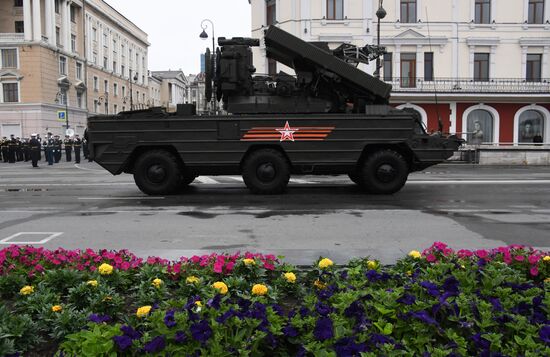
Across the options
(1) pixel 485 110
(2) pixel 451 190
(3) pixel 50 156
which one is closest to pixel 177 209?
(2) pixel 451 190

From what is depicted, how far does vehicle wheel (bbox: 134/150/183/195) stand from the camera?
11.9m

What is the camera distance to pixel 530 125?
116ft

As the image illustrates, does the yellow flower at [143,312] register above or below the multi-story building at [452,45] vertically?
below

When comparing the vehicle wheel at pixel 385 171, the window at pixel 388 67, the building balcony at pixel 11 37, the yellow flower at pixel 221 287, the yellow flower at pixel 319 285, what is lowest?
the yellow flower at pixel 319 285

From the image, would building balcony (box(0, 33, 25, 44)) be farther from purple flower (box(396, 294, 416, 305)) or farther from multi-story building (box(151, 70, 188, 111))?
purple flower (box(396, 294, 416, 305))

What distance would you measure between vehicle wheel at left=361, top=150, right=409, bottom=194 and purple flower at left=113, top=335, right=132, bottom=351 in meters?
9.63

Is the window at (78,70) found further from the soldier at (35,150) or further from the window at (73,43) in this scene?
the soldier at (35,150)

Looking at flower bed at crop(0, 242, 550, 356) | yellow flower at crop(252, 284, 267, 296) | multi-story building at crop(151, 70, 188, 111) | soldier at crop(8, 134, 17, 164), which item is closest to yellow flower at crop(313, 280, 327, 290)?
flower bed at crop(0, 242, 550, 356)

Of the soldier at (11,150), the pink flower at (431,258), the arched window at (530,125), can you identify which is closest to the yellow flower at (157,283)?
the pink flower at (431,258)

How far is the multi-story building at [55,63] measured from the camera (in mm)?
53906

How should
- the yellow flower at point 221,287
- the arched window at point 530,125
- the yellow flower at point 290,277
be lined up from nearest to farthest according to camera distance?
1. the yellow flower at point 221,287
2. the yellow flower at point 290,277
3. the arched window at point 530,125

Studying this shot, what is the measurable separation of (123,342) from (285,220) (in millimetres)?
6107

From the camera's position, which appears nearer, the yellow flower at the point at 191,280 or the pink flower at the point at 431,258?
the yellow flower at the point at 191,280

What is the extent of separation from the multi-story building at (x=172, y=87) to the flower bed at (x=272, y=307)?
110 metres
